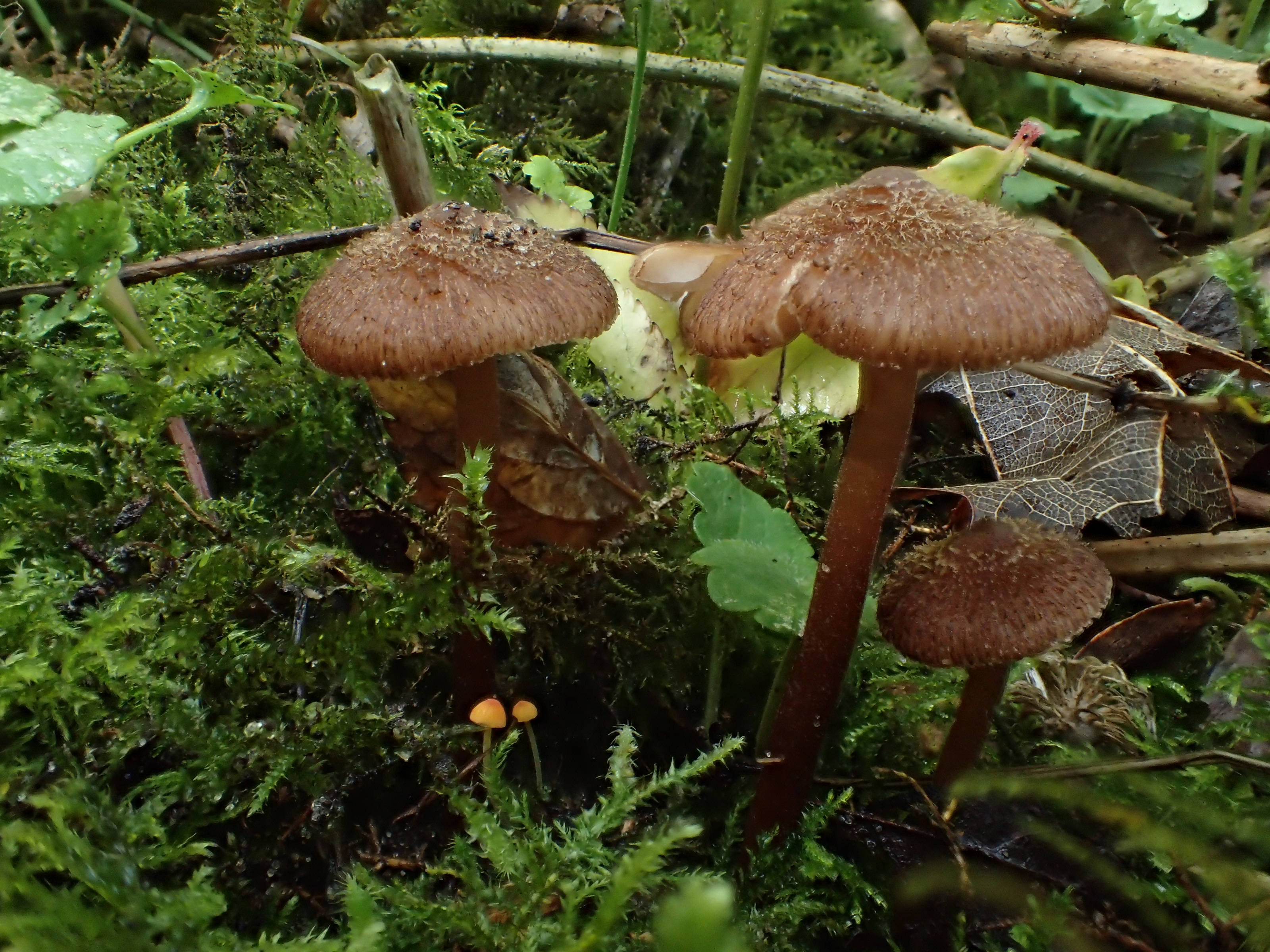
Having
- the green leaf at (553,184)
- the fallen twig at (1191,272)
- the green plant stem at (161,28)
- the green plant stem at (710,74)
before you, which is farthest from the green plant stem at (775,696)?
the green plant stem at (161,28)

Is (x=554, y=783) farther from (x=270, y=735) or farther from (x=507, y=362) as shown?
(x=507, y=362)

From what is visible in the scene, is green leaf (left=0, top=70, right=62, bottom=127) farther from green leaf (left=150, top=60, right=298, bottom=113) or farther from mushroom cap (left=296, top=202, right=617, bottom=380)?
mushroom cap (left=296, top=202, right=617, bottom=380)

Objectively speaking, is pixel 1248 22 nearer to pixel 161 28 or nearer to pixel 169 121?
pixel 169 121

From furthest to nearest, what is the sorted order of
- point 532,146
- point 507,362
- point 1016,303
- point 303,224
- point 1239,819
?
point 532,146 < point 303,224 < point 507,362 < point 1239,819 < point 1016,303

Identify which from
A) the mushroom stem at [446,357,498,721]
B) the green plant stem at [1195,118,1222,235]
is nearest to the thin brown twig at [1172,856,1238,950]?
the mushroom stem at [446,357,498,721]

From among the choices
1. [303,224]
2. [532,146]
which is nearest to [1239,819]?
[303,224]

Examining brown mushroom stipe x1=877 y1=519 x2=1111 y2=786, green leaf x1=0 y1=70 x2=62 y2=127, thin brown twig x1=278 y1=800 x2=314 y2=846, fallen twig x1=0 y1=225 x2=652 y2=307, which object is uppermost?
green leaf x1=0 y1=70 x2=62 y2=127
